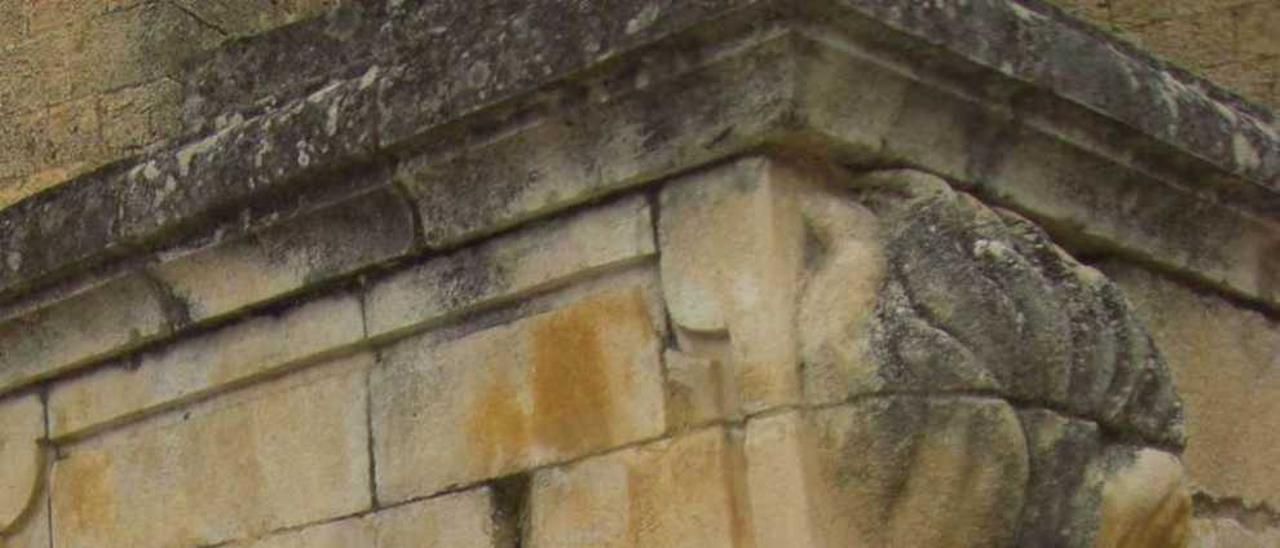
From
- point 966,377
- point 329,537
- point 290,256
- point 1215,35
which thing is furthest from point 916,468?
point 1215,35

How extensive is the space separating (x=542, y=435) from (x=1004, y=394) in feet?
2.31

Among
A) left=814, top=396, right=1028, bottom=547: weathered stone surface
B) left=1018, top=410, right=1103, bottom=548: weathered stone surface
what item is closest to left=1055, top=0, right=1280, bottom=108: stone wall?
left=1018, top=410, right=1103, bottom=548: weathered stone surface

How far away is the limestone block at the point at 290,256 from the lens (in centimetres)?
444

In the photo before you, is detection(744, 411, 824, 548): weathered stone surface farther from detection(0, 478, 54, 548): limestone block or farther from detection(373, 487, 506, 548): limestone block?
detection(0, 478, 54, 548): limestone block

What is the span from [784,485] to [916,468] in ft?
0.62

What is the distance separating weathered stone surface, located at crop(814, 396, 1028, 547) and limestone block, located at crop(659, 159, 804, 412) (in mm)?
107

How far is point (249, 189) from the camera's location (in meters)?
4.53

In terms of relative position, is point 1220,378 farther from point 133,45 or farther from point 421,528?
point 133,45

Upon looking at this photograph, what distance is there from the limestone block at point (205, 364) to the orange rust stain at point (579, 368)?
1.31 ft

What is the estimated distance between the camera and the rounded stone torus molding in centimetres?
393

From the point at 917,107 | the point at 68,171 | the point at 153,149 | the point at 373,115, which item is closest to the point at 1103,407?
the point at 917,107

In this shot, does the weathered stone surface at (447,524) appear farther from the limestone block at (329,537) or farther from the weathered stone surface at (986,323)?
the weathered stone surface at (986,323)

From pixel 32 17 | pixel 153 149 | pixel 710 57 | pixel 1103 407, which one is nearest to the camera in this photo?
pixel 710 57

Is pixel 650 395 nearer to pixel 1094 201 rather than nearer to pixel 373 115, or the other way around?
pixel 373 115
